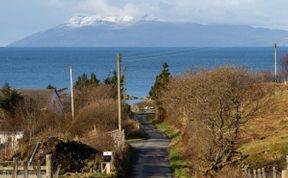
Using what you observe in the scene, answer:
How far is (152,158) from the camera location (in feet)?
123

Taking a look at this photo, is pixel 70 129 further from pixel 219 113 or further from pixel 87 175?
pixel 87 175

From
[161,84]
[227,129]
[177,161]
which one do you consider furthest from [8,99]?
[161,84]

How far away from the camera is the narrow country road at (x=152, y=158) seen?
3132 centimetres

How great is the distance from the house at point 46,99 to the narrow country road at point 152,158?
310 inches

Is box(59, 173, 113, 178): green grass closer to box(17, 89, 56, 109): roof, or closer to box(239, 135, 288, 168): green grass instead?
box(239, 135, 288, 168): green grass

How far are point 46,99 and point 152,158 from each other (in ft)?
59.8

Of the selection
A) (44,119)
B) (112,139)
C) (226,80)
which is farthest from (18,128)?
(226,80)

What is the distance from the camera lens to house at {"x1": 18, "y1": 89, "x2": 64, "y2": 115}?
51375 mm

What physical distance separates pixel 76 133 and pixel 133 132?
8767 millimetres

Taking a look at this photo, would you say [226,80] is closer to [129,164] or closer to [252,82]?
[252,82]

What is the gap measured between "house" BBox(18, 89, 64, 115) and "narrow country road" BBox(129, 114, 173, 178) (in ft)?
25.8

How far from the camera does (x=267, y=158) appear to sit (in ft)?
96.6

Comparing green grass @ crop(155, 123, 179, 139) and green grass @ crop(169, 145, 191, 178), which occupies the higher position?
green grass @ crop(169, 145, 191, 178)

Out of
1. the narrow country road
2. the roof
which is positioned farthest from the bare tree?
the roof
